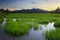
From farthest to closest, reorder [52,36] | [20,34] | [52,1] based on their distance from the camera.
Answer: [52,1]
[20,34]
[52,36]

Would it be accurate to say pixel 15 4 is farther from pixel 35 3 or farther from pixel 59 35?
pixel 59 35

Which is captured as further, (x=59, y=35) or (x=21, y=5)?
(x=21, y=5)

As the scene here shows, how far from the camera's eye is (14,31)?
559 centimetres

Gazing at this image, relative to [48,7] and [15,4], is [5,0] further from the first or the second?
[48,7]

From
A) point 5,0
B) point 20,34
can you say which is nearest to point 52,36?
point 20,34

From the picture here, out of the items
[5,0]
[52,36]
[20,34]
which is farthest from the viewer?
[5,0]

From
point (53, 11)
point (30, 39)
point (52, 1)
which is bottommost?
point (30, 39)

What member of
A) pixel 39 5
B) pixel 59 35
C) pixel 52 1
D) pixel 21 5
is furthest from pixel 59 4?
pixel 59 35

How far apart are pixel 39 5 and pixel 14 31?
1.78 m

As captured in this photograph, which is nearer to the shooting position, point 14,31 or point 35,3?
point 14,31

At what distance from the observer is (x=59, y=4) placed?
6875mm

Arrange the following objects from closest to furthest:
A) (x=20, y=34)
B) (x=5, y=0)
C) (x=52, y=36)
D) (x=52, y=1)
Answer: (x=52, y=36), (x=20, y=34), (x=5, y=0), (x=52, y=1)

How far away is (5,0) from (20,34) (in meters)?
1.72

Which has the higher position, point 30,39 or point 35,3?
point 35,3
